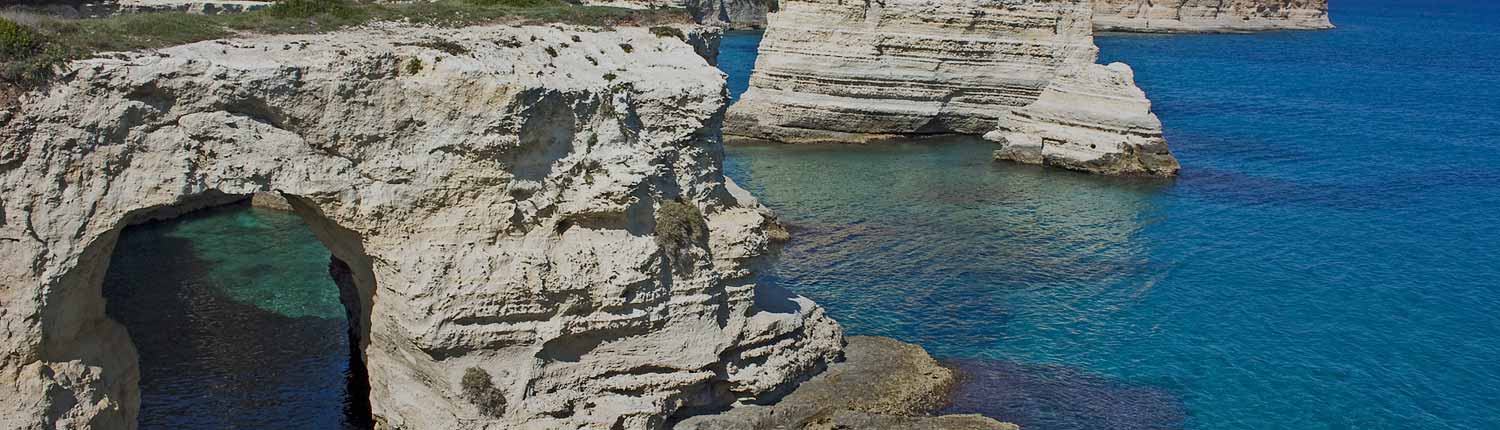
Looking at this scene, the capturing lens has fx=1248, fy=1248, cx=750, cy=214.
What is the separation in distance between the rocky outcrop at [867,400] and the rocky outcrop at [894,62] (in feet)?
81.1

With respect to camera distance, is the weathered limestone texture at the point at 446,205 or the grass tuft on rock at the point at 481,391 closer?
the weathered limestone texture at the point at 446,205

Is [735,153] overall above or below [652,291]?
below

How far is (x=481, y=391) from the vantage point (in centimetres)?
1461

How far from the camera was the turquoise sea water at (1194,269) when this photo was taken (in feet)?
67.3

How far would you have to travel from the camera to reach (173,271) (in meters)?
26.4

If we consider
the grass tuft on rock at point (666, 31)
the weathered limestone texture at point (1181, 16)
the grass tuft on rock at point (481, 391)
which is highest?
the grass tuft on rock at point (666, 31)

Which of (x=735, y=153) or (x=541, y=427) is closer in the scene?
(x=541, y=427)

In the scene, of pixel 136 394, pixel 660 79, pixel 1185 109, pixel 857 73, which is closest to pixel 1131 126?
pixel 857 73

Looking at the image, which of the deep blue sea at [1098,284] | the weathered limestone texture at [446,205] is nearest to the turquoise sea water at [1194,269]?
the deep blue sea at [1098,284]

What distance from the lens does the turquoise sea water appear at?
20500mm

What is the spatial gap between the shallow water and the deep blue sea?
6 centimetres

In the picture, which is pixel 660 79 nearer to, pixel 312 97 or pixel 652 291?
pixel 652 291

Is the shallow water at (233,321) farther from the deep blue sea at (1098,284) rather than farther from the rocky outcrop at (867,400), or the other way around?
the rocky outcrop at (867,400)

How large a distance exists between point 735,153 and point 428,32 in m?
27.2
